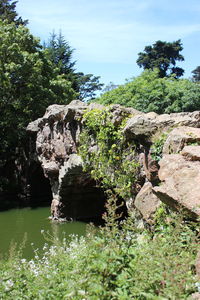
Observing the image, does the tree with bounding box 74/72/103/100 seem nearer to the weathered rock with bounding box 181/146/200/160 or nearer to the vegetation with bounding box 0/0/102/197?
the vegetation with bounding box 0/0/102/197

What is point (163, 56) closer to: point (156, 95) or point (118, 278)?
point (156, 95)

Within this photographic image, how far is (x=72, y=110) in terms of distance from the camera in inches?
418

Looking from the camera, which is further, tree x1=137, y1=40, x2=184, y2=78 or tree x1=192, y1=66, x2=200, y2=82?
tree x1=192, y1=66, x2=200, y2=82

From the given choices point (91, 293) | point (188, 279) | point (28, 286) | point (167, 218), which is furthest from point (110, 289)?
point (167, 218)

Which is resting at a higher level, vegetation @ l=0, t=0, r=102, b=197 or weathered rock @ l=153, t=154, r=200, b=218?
vegetation @ l=0, t=0, r=102, b=197

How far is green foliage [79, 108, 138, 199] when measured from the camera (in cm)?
798

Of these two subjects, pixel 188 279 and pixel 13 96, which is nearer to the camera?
pixel 188 279

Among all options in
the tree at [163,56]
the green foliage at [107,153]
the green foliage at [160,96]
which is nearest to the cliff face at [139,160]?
the green foliage at [107,153]

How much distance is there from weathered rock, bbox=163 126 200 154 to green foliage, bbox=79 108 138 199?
178 cm

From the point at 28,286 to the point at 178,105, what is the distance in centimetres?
1825

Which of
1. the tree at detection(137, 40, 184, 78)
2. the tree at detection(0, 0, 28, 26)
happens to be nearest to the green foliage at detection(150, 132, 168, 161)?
the tree at detection(0, 0, 28, 26)

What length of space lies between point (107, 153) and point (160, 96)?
489 inches

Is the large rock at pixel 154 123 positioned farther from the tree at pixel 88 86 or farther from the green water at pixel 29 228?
the tree at pixel 88 86

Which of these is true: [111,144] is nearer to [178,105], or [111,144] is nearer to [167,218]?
[167,218]
